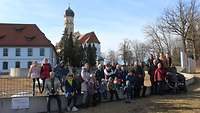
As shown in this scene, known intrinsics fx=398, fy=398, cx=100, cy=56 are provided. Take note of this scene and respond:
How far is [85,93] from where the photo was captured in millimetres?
16469

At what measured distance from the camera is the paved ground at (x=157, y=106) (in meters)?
14.7

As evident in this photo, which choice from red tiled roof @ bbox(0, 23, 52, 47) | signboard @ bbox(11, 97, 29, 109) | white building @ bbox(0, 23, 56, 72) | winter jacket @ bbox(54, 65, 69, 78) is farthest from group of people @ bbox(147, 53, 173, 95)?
red tiled roof @ bbox(0, 23, 52, 47)

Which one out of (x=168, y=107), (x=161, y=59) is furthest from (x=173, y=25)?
(x=168, y=107)

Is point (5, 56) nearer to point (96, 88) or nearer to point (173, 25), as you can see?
point (173, 25)

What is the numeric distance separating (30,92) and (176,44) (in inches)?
2310

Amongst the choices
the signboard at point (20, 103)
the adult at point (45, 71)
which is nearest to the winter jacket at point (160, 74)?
the adult at point (45, 71)

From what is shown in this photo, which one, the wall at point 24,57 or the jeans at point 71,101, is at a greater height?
the wall at point 24,57

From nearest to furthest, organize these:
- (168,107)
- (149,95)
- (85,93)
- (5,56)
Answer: (168,107), (85,93), (149,95), (5,56)

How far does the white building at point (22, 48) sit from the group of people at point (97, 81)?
5554cm

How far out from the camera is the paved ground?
48.1 feet

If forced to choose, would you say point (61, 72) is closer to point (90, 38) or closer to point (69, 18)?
point (69, 18)

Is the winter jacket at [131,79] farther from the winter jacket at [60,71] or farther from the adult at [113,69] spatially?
the winter jacket at [60,71]

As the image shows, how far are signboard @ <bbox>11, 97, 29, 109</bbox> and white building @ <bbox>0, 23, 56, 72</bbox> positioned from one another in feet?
189

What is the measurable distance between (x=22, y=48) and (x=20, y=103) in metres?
60.4
